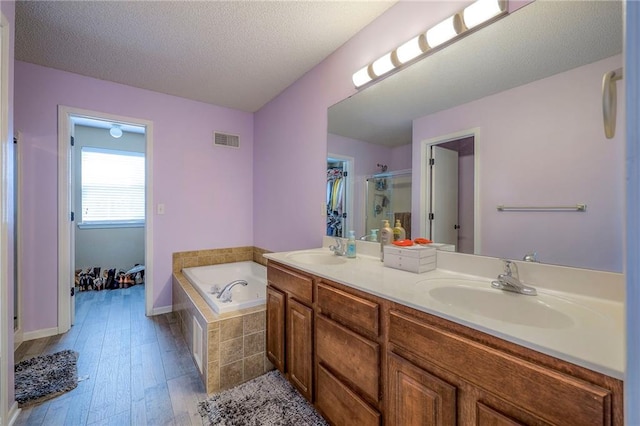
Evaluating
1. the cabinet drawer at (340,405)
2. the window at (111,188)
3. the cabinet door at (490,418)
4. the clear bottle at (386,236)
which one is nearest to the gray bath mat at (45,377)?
the cabinet drawer at (340,405)

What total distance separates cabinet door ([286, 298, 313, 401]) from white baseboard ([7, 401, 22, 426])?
1.45 meters

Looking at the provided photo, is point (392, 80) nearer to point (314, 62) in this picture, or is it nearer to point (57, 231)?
point (314, 62)

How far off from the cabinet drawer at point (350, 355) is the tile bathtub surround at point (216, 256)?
1.88 m

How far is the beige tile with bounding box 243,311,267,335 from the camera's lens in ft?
5.96

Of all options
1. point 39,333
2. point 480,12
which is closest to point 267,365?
point 39,333

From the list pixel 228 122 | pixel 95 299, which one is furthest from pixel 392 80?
pixel 95 299

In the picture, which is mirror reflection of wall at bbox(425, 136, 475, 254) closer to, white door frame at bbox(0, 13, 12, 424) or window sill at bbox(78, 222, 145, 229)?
white door frame at bbox(0, 13, 12, 424)

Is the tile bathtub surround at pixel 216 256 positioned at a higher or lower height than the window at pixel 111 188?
lower

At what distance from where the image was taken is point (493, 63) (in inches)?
48.8

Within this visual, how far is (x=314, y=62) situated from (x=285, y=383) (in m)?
2.47

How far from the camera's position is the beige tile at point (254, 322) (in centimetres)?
182

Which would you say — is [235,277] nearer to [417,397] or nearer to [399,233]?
[399,233]

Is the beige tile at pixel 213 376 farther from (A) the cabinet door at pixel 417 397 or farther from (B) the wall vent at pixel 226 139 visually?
(B) the wall vent at pixel 226 139

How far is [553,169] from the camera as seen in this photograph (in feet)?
3.44
